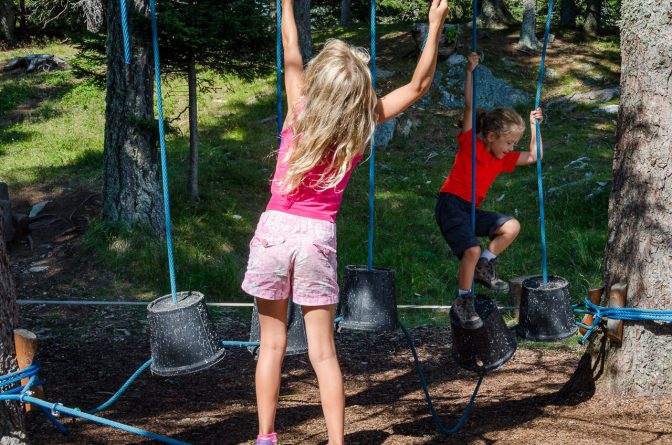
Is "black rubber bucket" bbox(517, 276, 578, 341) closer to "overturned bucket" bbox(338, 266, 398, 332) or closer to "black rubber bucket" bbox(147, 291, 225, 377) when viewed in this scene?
"overturned bucket" bbox(338, 266, 398, 332)

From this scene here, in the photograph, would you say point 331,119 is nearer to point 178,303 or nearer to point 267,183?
point 178,303

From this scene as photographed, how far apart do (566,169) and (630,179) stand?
269 inches

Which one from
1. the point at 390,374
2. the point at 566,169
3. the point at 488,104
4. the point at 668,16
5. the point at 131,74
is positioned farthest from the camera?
the point at 488,104

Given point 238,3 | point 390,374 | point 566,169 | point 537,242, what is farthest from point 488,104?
point 390,374

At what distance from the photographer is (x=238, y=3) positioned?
801cm

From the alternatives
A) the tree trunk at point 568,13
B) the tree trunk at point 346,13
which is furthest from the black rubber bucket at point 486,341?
the tree trunk at point 346,13

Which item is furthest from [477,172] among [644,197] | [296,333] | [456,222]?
[296,333]

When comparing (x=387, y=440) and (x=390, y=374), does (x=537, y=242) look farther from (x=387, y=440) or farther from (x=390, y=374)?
(x=387, y=440)

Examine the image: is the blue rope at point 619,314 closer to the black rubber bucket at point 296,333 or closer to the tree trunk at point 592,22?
the black rubber bucket at point 296,333

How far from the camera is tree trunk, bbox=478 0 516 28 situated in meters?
Result: 17.1

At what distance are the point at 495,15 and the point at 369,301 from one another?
49.4 ft

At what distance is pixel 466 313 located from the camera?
A: 11.4 ft

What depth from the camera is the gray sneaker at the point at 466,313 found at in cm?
345

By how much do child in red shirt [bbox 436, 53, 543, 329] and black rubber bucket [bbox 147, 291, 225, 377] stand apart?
1.37 m
